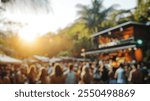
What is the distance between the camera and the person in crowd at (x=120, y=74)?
13.7ft

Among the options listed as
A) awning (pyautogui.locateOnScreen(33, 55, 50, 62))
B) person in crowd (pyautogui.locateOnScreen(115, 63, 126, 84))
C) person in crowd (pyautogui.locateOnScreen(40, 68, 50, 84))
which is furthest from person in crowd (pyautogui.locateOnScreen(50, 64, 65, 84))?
person in crowd (pyautogui.locateOnScreen(115, 63, 126, 84))

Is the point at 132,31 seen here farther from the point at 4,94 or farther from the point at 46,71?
the point at 4,94

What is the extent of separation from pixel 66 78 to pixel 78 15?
1.01 m

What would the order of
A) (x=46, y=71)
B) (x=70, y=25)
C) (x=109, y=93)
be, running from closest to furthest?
(x=109, y=93), (x=46, y=71), (x=70, y=25)

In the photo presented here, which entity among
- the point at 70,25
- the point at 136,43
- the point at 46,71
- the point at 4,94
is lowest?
the point at 4,94

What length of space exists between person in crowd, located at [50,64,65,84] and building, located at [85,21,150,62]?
58 cm

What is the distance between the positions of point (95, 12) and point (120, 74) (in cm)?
95

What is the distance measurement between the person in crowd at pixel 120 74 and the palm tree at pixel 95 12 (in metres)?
0.62

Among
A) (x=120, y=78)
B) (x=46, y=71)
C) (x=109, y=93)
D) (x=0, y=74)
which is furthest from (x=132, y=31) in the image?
(x=0, y=74)

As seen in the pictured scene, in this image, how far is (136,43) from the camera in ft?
14.5

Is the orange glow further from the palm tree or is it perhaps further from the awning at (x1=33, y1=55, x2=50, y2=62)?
the awning at (x1=33, y1=55, x2=50, y2=62)

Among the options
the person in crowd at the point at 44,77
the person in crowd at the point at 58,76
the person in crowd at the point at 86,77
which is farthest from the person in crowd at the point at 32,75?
the person in crowd at the point at 86,77

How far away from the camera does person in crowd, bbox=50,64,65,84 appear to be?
13.1 feet

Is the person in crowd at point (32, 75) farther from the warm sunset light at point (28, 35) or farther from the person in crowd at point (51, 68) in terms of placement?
the warm sunset light at point (28, 35)
